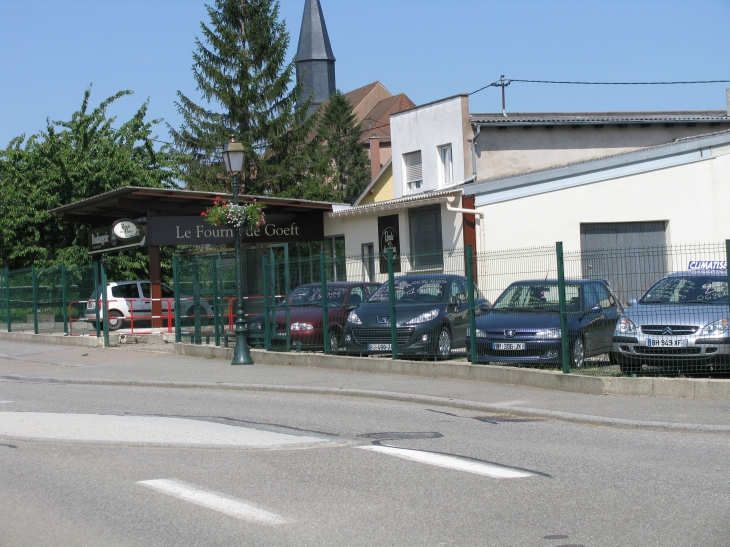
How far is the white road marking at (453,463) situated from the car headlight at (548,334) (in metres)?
5.40

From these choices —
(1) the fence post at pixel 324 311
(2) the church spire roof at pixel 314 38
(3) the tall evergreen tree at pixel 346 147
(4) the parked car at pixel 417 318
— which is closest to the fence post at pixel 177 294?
(1) the fence post at pixel 324 311

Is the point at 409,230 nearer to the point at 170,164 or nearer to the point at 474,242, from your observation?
the point at 474,242

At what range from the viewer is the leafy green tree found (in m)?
37.9

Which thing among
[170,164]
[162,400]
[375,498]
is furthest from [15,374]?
[170,164]

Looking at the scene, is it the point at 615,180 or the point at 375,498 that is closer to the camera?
the point at 375,498

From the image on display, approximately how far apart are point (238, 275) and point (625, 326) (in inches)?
325

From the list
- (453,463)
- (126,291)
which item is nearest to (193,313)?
(126,291)

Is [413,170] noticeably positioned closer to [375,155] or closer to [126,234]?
[126,234]

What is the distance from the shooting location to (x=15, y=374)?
19000 mm

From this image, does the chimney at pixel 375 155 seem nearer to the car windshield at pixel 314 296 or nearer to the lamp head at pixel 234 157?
the car windshield at pixel 314 296

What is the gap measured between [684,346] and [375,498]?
707 cm

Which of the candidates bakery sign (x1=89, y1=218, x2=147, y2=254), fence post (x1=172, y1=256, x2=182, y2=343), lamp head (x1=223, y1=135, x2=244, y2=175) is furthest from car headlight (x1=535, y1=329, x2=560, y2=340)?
bakery sign (x1=89, y1=218, x2=147, y2=254)

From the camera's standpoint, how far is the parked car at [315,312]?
17859mm

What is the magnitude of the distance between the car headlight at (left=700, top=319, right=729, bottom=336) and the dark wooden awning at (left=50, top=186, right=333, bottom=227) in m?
14.7
